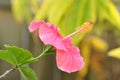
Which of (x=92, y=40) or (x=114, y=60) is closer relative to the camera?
(x=92, y=40)

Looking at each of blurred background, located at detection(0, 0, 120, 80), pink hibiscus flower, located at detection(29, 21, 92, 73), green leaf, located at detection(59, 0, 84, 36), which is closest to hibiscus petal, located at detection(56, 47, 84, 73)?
pink hibiscus flower, located at detection(29, 21, 92, 73)

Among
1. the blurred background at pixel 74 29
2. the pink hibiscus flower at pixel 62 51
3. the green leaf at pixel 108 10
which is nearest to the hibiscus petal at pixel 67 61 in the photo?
the pink hibiscus flower at pixel 62 51

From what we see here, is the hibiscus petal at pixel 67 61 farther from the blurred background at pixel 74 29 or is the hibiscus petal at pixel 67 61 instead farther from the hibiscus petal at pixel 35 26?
the blurred background at pixel 74 29

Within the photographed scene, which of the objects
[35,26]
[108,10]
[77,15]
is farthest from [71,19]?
[35,26]

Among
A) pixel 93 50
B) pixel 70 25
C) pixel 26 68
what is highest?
pixel 26 68

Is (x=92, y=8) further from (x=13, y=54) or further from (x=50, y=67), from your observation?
(x=50, y=67)

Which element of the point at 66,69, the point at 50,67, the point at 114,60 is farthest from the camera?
the point at 50,67

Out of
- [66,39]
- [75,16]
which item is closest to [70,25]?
[75,16]

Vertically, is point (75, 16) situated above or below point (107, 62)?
above
